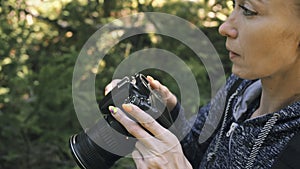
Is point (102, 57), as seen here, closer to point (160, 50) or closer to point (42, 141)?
point (160, 50)

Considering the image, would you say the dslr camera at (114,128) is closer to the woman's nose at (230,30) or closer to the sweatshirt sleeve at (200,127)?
the sweatshirt sleeve at (200,127)

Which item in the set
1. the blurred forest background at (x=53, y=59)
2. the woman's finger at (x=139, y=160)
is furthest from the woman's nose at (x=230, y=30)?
the blurred forest background at (x=53, y=59)

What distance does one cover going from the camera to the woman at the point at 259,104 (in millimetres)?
1287

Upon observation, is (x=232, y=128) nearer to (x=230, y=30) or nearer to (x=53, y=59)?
(x=230, y=30)

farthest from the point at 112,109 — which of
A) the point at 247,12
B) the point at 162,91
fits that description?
the point at 247,12

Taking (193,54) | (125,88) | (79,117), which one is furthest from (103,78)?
(125,88)

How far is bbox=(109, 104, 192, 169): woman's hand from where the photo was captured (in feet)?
4.50

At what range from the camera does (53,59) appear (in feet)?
8.61

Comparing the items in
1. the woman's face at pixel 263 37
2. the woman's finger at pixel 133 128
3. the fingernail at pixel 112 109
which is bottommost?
the woman's finger at pixel 133 128

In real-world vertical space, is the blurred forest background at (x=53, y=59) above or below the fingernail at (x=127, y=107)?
below

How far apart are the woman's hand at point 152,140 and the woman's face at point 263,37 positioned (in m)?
0.25

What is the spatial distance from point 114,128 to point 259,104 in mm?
421

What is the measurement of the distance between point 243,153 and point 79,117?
1.13m

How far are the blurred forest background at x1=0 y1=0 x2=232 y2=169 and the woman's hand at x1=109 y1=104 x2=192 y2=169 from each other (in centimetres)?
92
